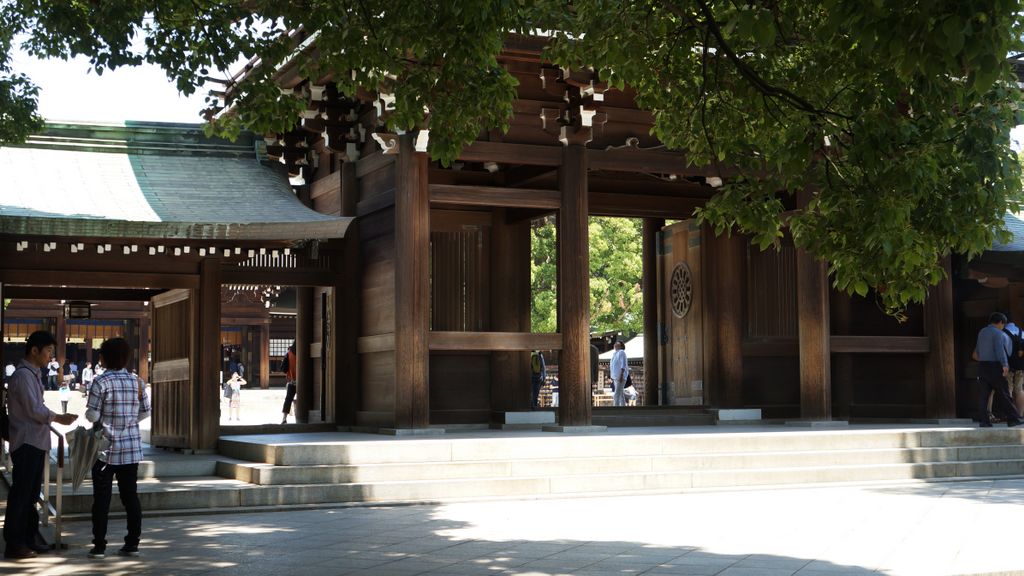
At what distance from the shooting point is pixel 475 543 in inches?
334

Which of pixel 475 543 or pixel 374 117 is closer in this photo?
pixel 475 543

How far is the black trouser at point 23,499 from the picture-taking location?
26.0 ft

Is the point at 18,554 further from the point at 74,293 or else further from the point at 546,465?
the point at 74,293

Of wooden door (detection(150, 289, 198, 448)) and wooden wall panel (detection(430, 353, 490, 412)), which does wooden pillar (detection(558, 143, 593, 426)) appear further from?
wooden door (detection(150, 289, 198, 448))

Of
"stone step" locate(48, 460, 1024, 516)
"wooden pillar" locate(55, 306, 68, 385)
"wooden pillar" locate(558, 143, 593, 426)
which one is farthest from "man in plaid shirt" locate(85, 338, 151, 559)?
"wooden pillar" locate(55, 306, 68, 385)

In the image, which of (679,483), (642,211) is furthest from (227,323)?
(679,483)

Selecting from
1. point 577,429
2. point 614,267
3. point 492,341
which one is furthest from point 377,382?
point 614,267

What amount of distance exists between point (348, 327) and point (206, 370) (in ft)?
7.71

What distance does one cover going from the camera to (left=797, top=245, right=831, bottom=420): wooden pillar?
1571 cm

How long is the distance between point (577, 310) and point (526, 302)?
1.84 metres

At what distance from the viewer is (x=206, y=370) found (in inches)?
539

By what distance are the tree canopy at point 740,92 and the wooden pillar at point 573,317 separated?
4591 mm

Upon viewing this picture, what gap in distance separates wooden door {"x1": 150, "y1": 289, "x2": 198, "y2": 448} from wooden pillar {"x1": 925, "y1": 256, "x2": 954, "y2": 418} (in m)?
10.1

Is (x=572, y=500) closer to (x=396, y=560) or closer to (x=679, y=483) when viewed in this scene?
(x=679, y=483)
